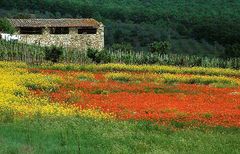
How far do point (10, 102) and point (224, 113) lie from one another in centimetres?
909

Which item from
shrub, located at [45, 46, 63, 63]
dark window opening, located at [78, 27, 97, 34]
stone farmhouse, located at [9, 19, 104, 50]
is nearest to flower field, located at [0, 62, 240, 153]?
shrub, located at [45, 46, 63, 63]

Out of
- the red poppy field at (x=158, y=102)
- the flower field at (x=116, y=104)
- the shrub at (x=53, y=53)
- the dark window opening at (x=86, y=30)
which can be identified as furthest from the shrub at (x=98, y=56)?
the dark window opening at (x=86, y=30)

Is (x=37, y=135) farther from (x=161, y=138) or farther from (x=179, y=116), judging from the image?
(x=179, y=116)

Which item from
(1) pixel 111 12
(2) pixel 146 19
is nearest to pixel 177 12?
(2) pixel 146 19

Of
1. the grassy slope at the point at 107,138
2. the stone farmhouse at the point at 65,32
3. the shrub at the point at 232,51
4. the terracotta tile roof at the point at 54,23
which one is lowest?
the shrub at the point at 232,51

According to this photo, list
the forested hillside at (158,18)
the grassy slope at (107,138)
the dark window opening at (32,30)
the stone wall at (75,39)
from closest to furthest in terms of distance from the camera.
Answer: the grassy slope at (107,138), the stone wall at (75,39), the dark window opening at (32,30), the forested hillside at (158,18)

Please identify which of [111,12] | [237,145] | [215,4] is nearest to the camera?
[237,145]

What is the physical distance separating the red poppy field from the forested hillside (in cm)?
8122

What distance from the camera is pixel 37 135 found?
18.2 metres

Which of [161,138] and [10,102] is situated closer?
[161,138]

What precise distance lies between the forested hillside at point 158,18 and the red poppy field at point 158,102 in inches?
3197

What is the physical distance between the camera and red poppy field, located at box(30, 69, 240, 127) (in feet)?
75.8

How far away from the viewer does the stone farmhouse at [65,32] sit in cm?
10212

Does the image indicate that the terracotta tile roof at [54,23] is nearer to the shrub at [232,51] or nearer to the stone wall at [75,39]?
the stone wall at [75,39]
